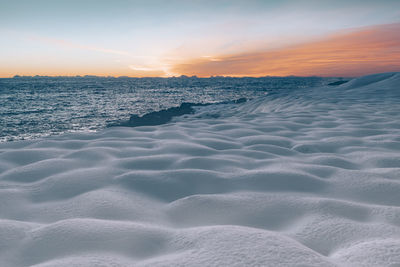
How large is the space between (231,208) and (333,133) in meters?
2.58

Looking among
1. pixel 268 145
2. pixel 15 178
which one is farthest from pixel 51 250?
pixel 268 145

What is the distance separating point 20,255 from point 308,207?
141 cm

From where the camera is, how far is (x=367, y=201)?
60.2 inches

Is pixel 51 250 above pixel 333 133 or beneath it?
beneath

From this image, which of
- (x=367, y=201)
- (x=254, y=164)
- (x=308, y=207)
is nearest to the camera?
(x=308, y=207)

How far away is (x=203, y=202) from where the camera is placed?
1.51 metres

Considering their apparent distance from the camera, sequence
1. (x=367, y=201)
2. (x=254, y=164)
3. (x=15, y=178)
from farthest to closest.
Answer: (x=254, y=164)
(x=15, y=178)
(x=367, y=201)

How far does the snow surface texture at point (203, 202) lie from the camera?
980 millimetres

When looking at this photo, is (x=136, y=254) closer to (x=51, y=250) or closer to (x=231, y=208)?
(x=51, y=250)

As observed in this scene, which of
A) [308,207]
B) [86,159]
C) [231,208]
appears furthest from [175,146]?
[308,207]

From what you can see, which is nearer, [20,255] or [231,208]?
[20,255]

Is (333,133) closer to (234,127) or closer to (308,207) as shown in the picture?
(234,127)

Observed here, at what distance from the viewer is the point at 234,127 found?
4.04 meters

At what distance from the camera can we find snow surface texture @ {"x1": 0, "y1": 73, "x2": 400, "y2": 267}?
98 centimetres
